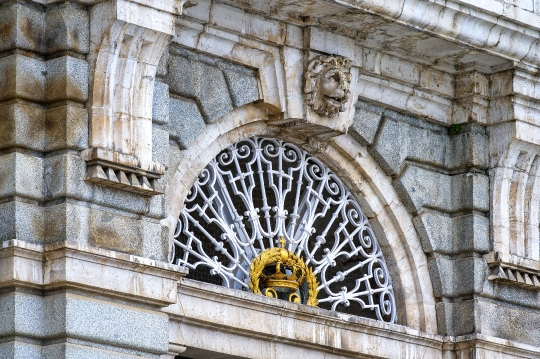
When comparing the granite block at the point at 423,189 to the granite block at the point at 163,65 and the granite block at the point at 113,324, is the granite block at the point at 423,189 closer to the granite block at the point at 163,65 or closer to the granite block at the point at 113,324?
the granite block at the point at 163,65

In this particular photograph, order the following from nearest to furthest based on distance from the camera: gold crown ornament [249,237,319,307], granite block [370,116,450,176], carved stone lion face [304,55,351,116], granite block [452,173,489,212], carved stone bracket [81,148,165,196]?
carved stone bracket [81,148,165,196], gold crown ornament [249,237,319,307], carved stone lion face [304,55,351,116], granite block [370,116,450,176], granite block [452,173,489,212]

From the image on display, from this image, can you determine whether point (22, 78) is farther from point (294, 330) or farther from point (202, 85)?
point (294, 330)

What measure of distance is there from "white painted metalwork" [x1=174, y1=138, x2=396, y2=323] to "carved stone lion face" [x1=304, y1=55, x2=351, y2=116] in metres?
0.47

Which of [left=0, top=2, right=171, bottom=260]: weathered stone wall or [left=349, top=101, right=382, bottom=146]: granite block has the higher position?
[left=349, top=101, right=382, bottom=146]: granite block

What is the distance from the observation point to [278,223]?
12406mm

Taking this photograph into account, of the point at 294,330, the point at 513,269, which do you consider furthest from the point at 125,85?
the point at 513,269

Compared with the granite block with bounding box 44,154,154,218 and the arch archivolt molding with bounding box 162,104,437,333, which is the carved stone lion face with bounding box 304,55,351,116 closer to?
the arch archivolt molding with bounding box 162,104,437,333

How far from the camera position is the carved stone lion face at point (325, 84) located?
12.4 metres

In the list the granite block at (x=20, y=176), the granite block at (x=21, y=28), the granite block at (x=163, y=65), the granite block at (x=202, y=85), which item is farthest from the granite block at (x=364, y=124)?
the granite block at (x=20, y=176)

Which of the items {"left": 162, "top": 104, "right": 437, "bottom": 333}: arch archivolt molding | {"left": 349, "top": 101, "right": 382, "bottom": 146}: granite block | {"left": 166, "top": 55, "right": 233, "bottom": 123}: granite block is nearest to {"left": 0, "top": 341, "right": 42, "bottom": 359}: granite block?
{"left": 166, "top": 55, "right": 233, "bottom": 123}: granite block

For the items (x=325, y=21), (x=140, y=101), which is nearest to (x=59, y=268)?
(x=140, y=101)

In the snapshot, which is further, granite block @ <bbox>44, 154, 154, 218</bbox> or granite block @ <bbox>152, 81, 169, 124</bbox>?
granite block @ <bbox>152, 81, 169, 124</bbox>

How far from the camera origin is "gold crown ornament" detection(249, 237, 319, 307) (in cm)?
1220

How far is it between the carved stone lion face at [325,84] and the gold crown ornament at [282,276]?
3.57 feet
